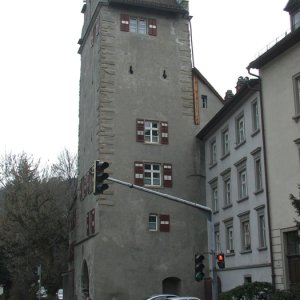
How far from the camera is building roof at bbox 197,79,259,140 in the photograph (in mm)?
31672

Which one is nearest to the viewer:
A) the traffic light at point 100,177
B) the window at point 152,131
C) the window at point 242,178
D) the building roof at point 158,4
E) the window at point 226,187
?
the traffic light at point 100,177

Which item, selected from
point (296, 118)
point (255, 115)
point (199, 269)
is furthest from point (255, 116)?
point (199, 269)

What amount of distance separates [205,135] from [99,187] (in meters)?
24.6

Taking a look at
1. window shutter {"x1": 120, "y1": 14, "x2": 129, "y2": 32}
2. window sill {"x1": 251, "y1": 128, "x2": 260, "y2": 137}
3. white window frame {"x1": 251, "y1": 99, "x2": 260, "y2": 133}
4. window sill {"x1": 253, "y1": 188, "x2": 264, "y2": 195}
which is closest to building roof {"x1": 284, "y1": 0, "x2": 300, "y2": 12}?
white window frame {"x1": 251, "y1": 99, "x2": 260, "y2": 133}

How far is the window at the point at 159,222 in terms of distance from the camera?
4009 centimetres

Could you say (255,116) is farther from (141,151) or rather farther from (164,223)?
(164,223)

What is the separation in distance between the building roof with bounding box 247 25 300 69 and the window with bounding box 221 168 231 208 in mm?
8330

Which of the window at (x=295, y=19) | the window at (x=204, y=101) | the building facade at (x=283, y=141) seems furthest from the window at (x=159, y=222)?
the window at (x=295, y=19)

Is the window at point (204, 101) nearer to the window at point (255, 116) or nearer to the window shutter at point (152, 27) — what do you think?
the window shutter at point (152, 27)

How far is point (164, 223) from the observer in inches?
1585

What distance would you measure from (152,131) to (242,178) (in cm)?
951

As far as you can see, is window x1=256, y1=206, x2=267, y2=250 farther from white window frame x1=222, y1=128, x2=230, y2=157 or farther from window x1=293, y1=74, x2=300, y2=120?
white window frame x1=222, y1=128, x2=230, y2=157

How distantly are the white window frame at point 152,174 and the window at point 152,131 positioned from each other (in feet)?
5.76

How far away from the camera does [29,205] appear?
168ft
